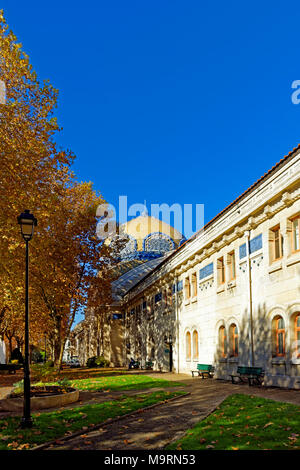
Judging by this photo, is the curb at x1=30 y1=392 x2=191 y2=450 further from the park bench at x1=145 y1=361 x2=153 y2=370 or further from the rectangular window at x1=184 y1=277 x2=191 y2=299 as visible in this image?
the park bench at x1=145 y1=361 x2=153 y2=370

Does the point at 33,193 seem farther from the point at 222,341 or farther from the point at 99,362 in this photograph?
the point at 99,362

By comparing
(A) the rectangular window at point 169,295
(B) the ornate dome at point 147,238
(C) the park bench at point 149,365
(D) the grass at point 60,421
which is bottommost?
(C) the park bench at point 149,365

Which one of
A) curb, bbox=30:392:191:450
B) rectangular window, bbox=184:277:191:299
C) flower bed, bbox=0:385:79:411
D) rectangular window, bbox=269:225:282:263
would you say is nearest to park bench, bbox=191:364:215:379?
rectangular window, bbox=184:277:191:299

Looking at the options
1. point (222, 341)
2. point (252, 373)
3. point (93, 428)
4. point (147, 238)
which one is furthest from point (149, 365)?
point (93, 428)

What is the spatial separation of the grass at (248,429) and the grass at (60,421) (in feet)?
8.73

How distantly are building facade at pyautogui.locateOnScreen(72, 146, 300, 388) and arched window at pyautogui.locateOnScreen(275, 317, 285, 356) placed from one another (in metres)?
0.04

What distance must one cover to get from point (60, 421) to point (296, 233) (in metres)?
10.1

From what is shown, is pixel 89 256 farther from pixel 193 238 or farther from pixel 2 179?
pixel 2 179

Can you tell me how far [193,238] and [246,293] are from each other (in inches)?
303

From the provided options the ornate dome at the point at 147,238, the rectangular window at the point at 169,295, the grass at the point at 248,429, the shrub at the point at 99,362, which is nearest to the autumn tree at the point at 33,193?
the rectangular window at the point at 169,295

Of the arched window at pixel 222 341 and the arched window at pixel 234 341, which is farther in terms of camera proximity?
the arched window at pixel 222 341

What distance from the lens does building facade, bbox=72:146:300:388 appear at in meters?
16.8

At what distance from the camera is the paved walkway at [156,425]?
919 centimetres

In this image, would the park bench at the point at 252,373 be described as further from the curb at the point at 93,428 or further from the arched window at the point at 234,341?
the curb at the point at 93,428
